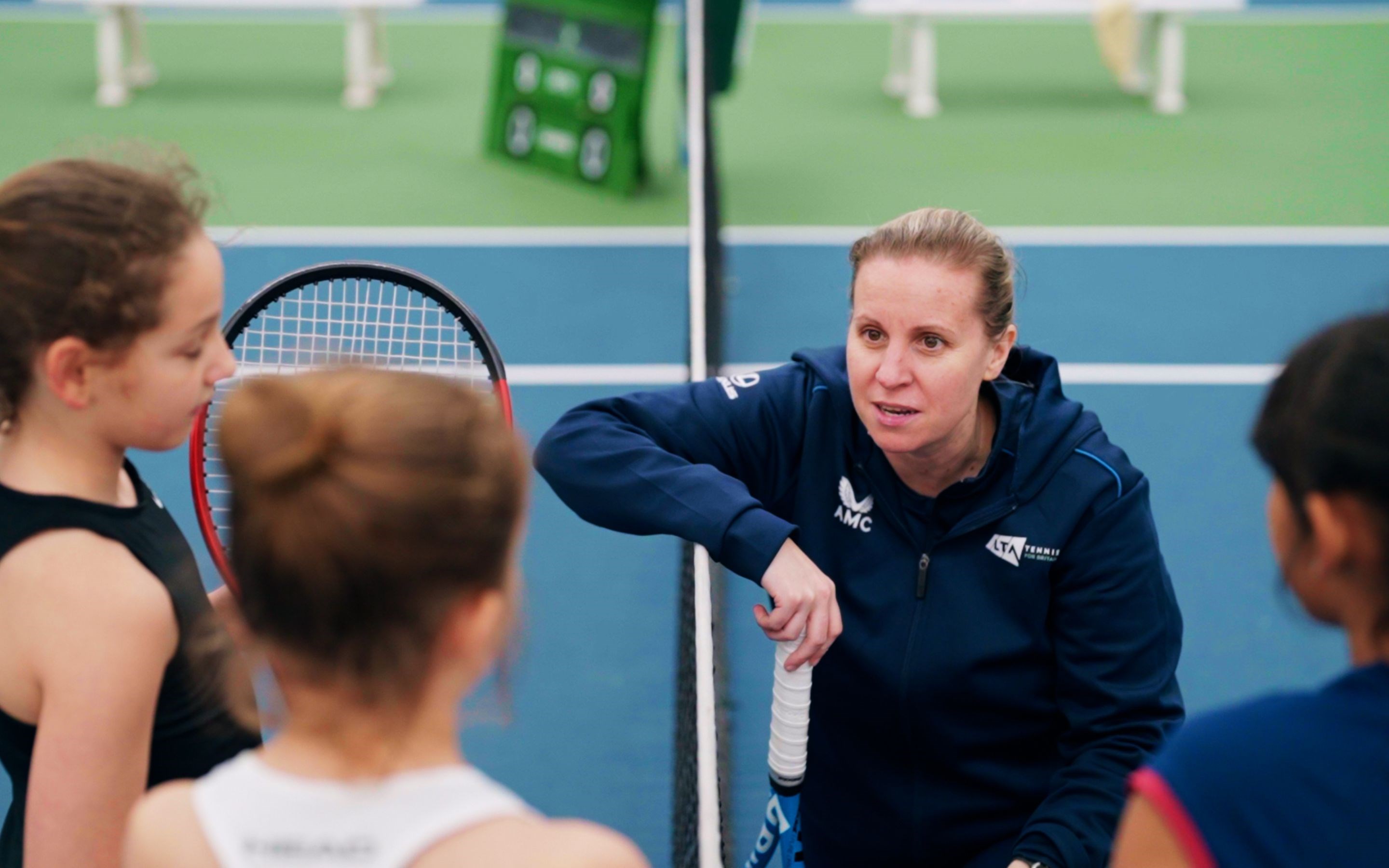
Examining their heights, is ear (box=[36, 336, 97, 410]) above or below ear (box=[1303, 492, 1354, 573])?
above

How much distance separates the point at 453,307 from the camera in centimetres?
271

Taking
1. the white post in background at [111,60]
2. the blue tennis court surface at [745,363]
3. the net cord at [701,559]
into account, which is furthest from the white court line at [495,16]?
the blue tennis court surface at [745,363]

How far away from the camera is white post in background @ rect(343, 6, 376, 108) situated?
9.52m

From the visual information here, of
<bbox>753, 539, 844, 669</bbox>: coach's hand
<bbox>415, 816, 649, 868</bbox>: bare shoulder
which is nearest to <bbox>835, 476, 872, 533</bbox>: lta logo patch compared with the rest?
<bbox>753, 539, 844, 669</bbox>: coach's hand

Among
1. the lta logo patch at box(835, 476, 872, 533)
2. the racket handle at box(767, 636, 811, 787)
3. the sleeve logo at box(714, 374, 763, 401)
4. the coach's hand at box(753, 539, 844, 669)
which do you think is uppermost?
the sleeve logo at box(714, 374, 763, 401)

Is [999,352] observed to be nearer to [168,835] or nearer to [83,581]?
[83,581]

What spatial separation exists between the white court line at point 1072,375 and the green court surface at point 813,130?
5.82 feet

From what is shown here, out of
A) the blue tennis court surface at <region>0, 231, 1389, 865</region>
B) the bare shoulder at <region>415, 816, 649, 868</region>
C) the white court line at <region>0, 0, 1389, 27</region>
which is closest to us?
the bare shoulder at <region>415, 816, 649, 868</region>

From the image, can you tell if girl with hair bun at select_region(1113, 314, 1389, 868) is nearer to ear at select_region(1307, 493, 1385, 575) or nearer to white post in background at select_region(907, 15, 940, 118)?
ear at select_region(1307, 493, 1385, 575)

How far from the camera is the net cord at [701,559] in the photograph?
1887mm

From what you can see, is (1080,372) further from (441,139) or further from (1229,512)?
(441,139)

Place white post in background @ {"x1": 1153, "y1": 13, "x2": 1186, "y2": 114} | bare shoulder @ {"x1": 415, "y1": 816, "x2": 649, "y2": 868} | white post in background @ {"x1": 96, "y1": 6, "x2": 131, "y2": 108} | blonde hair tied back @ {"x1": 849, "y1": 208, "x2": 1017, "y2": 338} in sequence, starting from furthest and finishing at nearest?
white post in background @ {"x1": 1153, "y1": 13, "x2": 1186, "y2": 114} < white post in background @ {"x1": 96, "y1": 6, "x2": 131, "y2": 108} < blonde hair tied back @ {"x1": 849, "y1": 208, "x2": 1017, "y2": 338} < bare shoulder @ {"x1": 415, "y1": 816, "x2": 649, "y2": 868}

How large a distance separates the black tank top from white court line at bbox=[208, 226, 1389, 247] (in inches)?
217

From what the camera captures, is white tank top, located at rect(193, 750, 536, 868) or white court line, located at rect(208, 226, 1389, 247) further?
white court line, located at rect(208, 226, 1389, 247)
